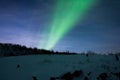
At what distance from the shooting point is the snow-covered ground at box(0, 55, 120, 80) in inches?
739

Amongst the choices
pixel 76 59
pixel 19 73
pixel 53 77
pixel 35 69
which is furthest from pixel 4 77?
pixel 76 59

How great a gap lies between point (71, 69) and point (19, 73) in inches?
160

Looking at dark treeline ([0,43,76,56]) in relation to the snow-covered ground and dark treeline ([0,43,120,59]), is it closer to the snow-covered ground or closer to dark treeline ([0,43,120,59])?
dark treeline ([0,43,120,59])

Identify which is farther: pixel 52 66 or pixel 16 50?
pixel 16 50

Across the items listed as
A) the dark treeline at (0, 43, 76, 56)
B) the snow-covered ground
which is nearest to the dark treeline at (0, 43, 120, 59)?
the dark treeline at (0, 43, 76, 56)

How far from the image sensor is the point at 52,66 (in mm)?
20016

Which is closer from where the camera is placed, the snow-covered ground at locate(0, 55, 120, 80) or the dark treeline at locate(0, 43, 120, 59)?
the snow-covered ground at locate(0, 55, 120, 80)

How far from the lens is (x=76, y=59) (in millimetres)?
21141

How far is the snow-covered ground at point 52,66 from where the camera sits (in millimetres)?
18781

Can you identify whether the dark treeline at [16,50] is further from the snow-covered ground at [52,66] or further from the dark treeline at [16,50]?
the snow-covered ground at [52,66]

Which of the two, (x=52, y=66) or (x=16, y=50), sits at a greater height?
(x=16, y=50)

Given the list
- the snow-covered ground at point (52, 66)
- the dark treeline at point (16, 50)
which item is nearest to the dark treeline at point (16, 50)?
the dark treeline at point (16, 50)

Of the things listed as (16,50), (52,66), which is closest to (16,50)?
(16,50)

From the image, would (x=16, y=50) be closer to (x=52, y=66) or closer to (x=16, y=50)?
(x=16, y=50)
